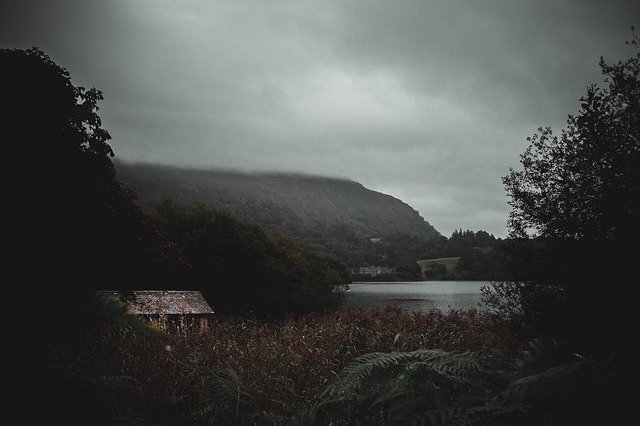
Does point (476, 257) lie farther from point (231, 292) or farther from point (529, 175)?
point (529, 175)

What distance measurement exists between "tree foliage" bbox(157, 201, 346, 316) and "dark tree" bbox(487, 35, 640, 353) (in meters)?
19.9

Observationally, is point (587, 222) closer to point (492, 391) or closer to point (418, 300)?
point (492, 391)

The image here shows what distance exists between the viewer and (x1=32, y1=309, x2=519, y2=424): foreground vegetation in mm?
2287

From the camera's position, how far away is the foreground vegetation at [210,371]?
2.29m

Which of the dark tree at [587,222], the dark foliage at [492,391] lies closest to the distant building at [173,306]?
the dark tree at [587,222]

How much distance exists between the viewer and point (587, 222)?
18.5 ft

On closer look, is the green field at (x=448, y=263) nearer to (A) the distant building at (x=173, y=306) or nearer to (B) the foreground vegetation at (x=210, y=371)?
(A) the distant building at (x=173, y=306)

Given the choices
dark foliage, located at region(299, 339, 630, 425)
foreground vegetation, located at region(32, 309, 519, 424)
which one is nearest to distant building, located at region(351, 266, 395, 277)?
foreground vegetation, located at region(32, 309, 519, 424)

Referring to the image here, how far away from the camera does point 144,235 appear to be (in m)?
10.6

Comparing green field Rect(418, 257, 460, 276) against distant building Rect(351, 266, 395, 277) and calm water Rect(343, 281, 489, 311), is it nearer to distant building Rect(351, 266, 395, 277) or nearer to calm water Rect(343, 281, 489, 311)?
calm water Rect(343, 281, 489, 311)

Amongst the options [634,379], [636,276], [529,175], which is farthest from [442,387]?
[529,175]

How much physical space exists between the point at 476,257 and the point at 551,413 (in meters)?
101

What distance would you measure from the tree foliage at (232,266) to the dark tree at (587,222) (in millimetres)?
19865

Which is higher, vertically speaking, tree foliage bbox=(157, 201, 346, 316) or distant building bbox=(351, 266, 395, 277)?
tree foliage bbox=(157, 201, 346, 316)
